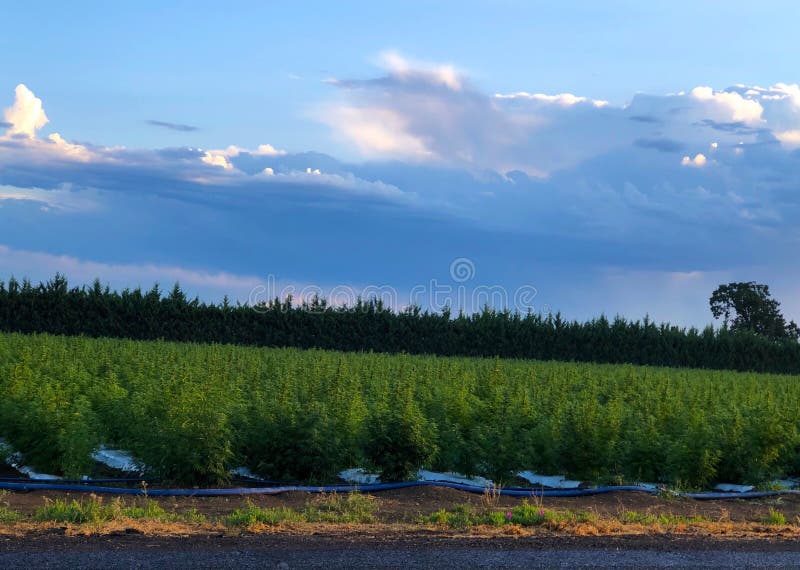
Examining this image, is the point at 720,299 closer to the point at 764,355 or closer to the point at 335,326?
the point at 764,355

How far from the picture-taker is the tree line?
4372 cm

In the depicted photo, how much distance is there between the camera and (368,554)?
8.41m

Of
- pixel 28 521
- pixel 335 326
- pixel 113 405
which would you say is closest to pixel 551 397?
pixel 113 405

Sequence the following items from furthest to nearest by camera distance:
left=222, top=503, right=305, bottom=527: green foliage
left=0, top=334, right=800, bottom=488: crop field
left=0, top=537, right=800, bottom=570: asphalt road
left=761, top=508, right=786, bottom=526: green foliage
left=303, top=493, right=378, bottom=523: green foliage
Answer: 1. left=0, top=334, right=800, bottom=488: crop field
2. left=761, top=508, right=786, bottom=526: green foliage
3. left=303, top=493, right=378, bottom=523: green foliage
4. left=222, top=503, right=305, bottom=527: green foliage
5. left=0, top=537, right=800, bottom=570: asphalt road

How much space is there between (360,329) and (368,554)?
37668 millimetres

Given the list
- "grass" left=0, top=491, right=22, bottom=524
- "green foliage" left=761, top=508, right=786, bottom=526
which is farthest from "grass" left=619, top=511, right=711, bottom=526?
"grass" left=0, top=491, right=22, bottom=524

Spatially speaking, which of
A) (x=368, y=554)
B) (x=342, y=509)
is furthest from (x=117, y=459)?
(x=368, y=554)

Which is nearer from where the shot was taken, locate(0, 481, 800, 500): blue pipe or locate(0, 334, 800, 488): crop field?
locate(0, 481, 800, 500): blue pipe

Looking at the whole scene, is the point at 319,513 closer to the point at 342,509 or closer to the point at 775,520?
the point at 342,509

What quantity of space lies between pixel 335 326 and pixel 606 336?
51.9 ft

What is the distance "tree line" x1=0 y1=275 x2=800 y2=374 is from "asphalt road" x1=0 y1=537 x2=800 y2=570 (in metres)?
34.8

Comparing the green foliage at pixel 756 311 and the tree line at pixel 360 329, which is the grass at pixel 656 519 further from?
the green foliage at pixel 756 311

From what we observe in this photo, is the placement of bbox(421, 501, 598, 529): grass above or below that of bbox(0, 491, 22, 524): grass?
above

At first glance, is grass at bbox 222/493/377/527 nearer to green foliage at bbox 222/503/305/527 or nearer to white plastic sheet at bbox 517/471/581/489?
green foliage at bbox 222/503/305/527
